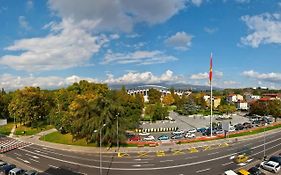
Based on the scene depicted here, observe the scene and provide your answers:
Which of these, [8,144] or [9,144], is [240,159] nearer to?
[9,144]

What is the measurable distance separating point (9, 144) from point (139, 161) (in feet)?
121

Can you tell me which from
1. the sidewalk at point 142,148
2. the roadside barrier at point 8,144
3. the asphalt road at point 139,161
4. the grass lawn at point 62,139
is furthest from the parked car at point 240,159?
the roadside barrier at point 8,144

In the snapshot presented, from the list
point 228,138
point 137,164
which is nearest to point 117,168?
point 137,164

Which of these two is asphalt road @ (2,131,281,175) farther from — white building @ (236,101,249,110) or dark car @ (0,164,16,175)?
white building @ (236,101,249,110)

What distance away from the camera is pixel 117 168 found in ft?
145

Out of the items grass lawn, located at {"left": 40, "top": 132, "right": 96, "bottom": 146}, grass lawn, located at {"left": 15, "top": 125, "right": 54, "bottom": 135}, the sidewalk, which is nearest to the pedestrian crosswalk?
the sidewalk

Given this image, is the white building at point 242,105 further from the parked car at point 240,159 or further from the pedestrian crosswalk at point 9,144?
the pedestrian crosswalk at point 9,144

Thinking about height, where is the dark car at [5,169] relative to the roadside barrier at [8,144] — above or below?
above

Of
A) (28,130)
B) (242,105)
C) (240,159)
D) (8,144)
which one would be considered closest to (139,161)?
(240,159)

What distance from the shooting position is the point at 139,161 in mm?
48094

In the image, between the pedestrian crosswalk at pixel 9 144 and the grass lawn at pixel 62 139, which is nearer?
the pedestrian crosswalk at pixel 9 144

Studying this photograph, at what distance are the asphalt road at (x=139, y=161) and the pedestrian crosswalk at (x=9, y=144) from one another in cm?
323

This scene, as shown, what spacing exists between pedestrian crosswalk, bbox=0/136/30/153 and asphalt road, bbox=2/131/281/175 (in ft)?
10.6

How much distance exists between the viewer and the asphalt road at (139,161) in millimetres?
42516
